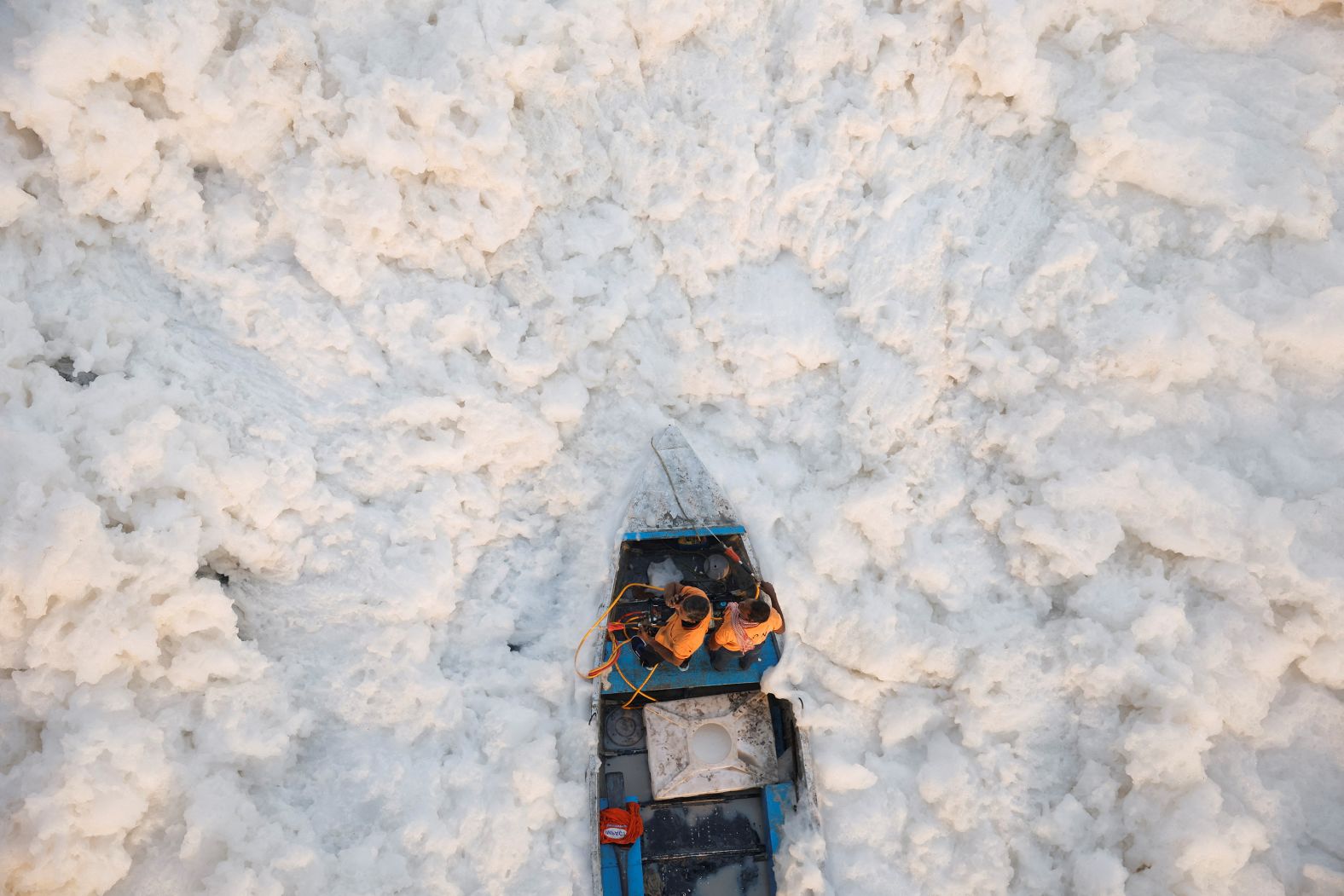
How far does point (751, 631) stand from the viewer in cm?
434

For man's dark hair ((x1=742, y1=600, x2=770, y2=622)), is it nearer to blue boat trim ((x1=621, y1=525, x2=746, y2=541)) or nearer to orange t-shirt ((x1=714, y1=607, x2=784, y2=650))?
orange t-shirt ((x1=714, y1=607, x2=784, y2=650))

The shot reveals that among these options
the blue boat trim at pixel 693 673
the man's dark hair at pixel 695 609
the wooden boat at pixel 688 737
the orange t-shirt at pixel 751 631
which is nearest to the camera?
the man's dark hair at pixel 695 609

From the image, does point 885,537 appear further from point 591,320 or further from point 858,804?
point 591,320

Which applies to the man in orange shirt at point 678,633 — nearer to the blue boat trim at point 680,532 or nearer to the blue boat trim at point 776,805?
the blue boat trim at point 680,532

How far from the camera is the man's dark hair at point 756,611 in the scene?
14.0ft

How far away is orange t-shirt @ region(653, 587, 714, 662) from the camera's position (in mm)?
4275

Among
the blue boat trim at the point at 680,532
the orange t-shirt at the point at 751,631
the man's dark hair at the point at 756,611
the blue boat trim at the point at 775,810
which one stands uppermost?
the blue boat trim at the point at 680,532

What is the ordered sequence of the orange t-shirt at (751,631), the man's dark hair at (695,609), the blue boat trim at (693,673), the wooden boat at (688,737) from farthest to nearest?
the blue boat trim at (693,673) → the wooden boat at (688,737) → the orange t-shirt at (751,631) → the man's dark hair at (695,609)

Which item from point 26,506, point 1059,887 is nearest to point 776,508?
point 1059,887

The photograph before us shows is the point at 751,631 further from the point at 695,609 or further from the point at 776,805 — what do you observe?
the point at 776,805

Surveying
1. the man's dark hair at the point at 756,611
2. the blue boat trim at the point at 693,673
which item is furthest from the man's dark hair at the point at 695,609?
the blue boat trim at the point at 693,673

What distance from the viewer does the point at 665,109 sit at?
17.0 ft

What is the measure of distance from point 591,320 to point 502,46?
63.2 inches

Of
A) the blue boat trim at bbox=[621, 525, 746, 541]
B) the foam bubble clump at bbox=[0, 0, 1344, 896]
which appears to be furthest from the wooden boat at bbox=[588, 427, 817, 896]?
the foam bubble clump at bbox=[0, 0, 1344, 896]
